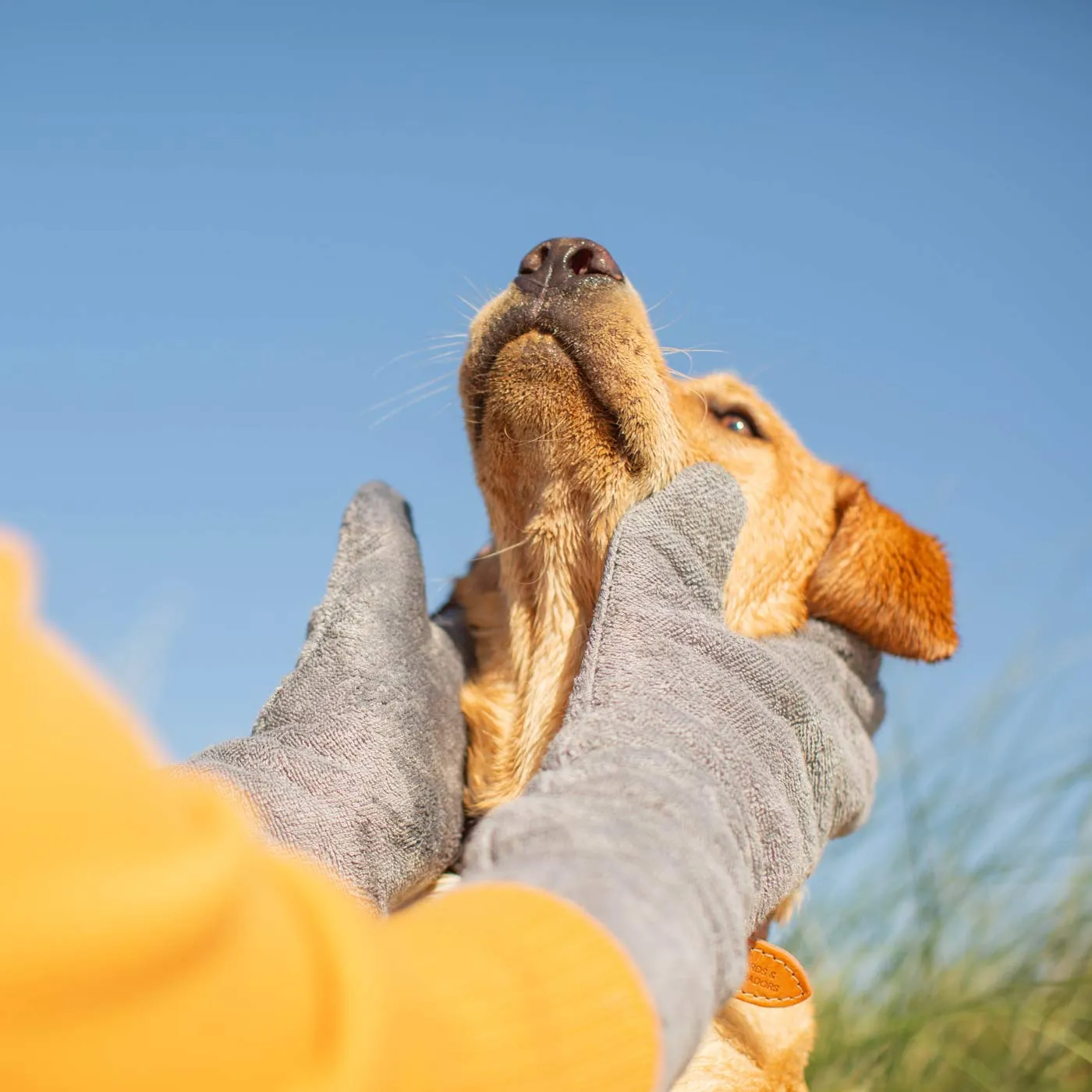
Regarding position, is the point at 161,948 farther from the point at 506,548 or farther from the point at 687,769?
the point at 506,548

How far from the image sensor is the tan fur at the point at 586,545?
2.06 meters

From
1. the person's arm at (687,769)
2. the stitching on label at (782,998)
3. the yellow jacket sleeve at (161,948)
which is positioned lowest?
the stitching on label at (782,998)

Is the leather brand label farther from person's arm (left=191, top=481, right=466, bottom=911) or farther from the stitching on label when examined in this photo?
person's arm (left=191, top=481, right=466, bottom=911)

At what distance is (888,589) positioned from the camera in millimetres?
2105

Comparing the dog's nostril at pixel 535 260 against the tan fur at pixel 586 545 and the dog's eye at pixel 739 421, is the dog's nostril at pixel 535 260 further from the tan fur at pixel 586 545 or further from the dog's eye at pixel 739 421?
the dog's eye at pixel 739 421

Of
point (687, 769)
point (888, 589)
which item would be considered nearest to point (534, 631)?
point (888, 589)

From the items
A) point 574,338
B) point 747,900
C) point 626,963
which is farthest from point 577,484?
point 626,963

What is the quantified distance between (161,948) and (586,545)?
1.69m

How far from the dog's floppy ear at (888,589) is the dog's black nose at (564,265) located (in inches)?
29.0

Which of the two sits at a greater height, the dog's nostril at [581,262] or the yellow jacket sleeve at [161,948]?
the dog's nostril at [581,262]

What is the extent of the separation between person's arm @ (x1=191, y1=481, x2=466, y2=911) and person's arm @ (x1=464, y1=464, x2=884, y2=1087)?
1.49 ft

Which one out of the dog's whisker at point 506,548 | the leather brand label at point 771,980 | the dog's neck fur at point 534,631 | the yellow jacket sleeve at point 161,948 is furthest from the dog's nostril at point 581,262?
the yellow jacket sleeve at point 161,948

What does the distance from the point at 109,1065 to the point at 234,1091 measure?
0.06 metres

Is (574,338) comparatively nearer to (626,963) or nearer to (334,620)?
(334,620)
